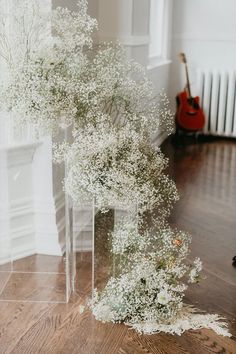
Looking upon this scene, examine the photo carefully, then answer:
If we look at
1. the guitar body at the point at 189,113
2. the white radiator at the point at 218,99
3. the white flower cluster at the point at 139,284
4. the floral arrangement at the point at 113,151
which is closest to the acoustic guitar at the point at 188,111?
the guitar body at the point at 189,113

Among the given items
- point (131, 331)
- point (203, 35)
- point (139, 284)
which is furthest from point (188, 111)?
point (131, 331)

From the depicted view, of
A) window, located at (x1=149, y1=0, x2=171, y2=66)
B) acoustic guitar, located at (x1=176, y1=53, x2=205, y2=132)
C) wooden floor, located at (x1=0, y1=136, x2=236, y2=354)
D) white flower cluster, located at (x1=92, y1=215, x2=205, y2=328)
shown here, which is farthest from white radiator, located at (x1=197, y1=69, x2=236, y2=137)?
white flower cluster, located at (x1=92, y1=215, x2=205, y2=328)

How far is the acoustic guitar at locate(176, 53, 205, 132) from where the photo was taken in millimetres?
5891

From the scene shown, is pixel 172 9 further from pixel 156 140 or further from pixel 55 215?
pixel 55 215

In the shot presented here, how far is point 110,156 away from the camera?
2.11m

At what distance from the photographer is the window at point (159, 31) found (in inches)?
223

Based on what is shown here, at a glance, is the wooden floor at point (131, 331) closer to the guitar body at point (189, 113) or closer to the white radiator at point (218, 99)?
the guitar body at point (189, 113)

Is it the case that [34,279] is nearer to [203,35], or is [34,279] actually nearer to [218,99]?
[218,99]

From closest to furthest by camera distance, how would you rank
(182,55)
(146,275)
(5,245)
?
(146,275), (5,245), (182,55)

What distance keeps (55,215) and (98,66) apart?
3.16 ft

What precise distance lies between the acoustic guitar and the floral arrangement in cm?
363

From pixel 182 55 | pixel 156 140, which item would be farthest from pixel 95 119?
pixel 182 55

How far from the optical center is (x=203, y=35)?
604 cm

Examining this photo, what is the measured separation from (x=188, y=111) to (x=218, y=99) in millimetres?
400
